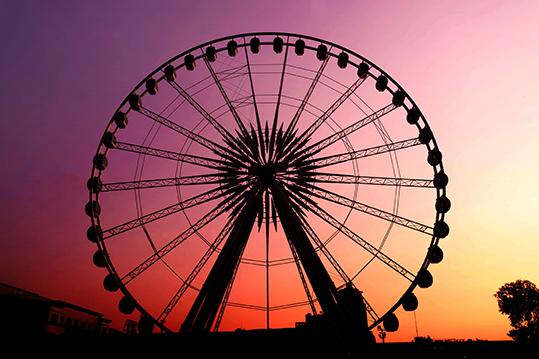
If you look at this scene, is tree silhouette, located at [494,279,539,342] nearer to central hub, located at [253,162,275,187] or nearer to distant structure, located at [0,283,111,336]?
central hub, located at [253,162,275,187]

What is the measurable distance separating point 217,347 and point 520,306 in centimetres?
4876

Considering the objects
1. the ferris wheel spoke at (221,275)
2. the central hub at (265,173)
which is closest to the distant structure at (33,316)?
the ferris wheel spoke at (221,275)

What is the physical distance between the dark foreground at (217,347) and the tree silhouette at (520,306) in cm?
3952

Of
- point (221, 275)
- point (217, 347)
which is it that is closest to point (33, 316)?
point (221, 275)

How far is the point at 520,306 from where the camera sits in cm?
5012

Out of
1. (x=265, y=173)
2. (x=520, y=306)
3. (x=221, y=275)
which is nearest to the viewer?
(x=221, y=275)

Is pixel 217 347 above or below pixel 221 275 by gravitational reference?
below

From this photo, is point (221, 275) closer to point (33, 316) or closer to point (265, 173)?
point (265, 173)

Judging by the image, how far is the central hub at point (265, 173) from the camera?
21.3 meters

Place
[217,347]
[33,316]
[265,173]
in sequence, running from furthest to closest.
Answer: [33,316], [265,173], [217,347]

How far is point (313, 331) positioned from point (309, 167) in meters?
8.42

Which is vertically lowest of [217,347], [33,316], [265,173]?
[217,347]

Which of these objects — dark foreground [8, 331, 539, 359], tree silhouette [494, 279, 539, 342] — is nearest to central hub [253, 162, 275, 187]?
dark foreground [8, 331, 539, 359]

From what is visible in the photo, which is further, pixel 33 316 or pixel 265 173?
pixel 33 316
